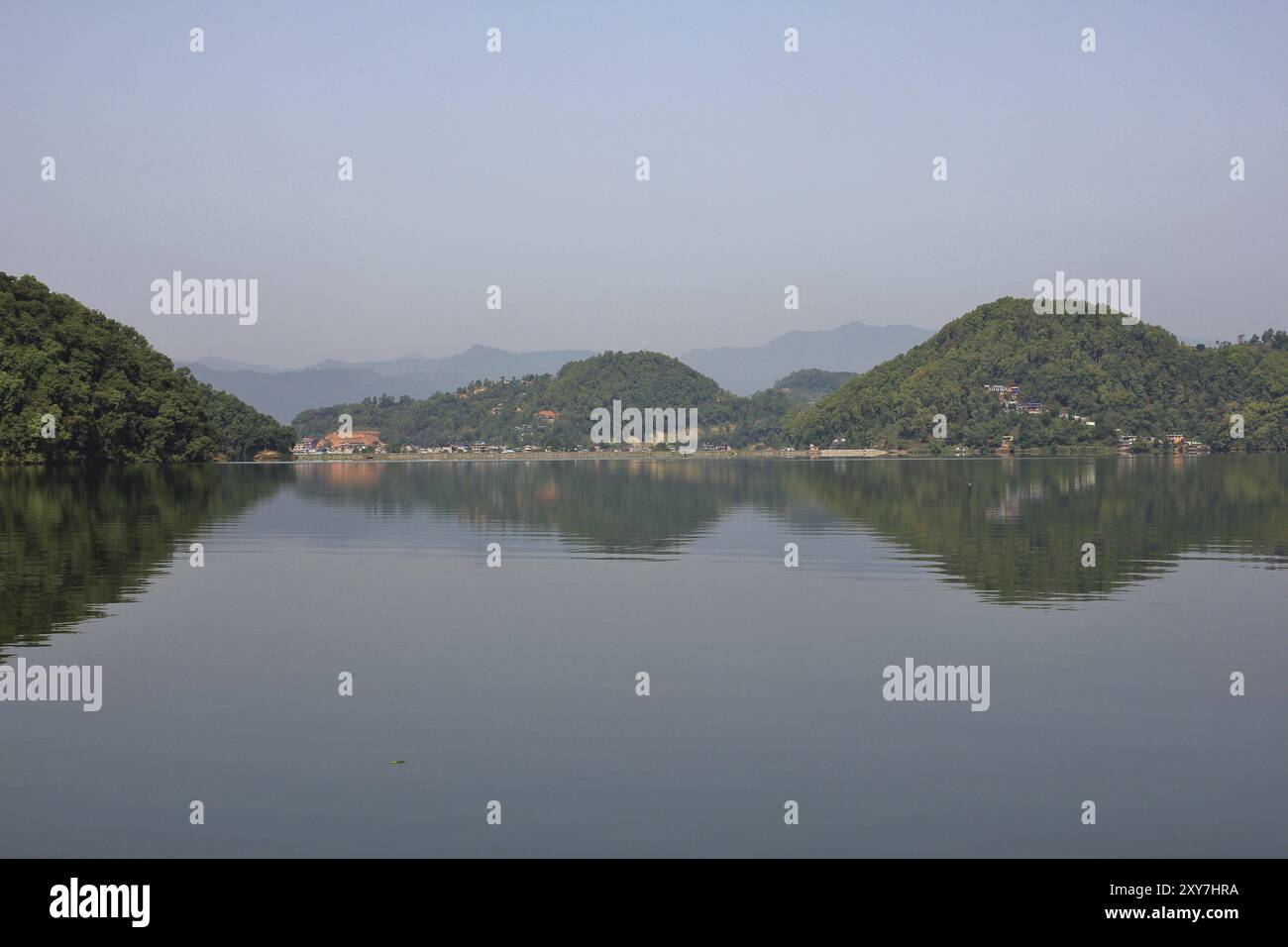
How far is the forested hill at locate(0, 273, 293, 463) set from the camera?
11488cm

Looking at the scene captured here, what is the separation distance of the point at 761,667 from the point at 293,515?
4339cm

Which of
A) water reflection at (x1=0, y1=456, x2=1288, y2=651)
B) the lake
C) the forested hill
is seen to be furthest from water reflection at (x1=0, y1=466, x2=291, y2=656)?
the forested hill

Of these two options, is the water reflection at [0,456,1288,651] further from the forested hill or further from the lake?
the forested hill

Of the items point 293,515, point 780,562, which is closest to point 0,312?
point 293,515

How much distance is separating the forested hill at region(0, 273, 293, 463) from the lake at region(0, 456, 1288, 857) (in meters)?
80.5

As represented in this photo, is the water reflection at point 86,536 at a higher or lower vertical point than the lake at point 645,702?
higher

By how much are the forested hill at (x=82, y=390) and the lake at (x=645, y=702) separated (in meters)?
80.5

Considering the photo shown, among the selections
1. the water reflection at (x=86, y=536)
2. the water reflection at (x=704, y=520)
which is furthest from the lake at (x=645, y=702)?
the water reflection at (x=704, y=520)

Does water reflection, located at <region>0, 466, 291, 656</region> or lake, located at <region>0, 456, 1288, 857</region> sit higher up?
water reflection, located at <region>0, 466, 291, 656</region>

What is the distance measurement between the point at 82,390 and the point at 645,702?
113823mm

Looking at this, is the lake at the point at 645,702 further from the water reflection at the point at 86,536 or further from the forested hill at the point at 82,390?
the forested hill at the point at 82,390

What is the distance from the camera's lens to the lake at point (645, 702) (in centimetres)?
1345

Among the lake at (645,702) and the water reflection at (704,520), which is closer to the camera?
the lake at (645,702)
